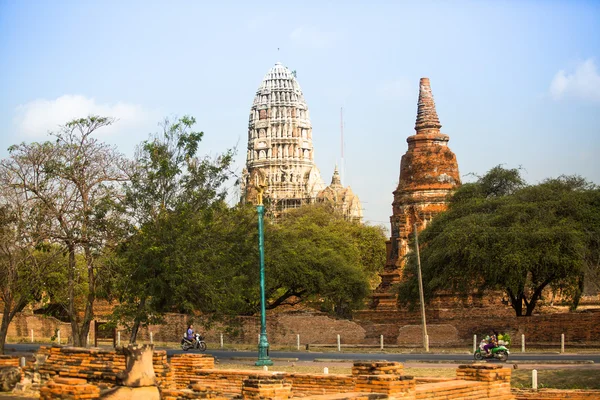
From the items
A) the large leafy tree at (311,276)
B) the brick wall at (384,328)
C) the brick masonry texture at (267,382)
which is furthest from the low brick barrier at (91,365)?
the large leafy tree at (311,276)

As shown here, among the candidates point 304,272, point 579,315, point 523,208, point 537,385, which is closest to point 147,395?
point 537,385

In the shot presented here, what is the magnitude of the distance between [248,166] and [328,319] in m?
82.2

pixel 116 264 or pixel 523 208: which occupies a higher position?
pixel 523 208

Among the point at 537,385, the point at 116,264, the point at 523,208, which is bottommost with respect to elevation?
the point at 537,385

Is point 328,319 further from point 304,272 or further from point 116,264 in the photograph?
point 116,264

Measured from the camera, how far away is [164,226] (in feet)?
89.8

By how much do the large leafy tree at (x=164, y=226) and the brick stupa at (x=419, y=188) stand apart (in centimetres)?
2234

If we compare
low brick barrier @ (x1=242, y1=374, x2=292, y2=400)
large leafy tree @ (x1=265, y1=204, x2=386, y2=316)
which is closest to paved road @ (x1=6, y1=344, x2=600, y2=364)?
large leafy tree @ (x1=265, y1=204, x2=386, y2=316)

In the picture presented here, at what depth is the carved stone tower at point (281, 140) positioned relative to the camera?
401 ft

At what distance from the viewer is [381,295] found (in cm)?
4891

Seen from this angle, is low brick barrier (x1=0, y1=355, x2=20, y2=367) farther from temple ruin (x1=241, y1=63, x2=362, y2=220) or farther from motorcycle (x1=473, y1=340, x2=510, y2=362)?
temple ruin (x1=241, y1=63, x2=362, y2=220)

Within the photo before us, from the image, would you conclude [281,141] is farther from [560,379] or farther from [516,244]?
[560,379]

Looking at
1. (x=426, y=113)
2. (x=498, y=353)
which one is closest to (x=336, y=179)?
(x=426, y=113)

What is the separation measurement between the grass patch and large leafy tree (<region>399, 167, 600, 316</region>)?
1363cm
